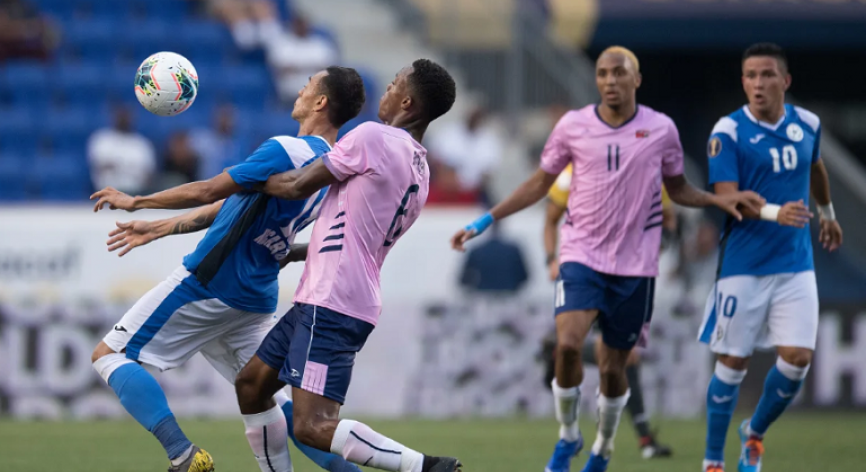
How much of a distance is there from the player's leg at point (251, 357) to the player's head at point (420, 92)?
1.46 m

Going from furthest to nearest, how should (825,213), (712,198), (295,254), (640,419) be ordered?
1. (640,419)
2. (825,213)
3. (712,198)
4. (295,254)

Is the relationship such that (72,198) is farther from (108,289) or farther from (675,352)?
(675,352)

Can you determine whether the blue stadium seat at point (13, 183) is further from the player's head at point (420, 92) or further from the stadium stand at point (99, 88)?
the player's head at point (420, 92)

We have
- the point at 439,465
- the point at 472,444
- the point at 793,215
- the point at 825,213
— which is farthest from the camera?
the point at 472,444

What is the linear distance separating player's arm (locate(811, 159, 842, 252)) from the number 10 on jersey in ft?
1.27

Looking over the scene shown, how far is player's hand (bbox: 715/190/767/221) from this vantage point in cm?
783

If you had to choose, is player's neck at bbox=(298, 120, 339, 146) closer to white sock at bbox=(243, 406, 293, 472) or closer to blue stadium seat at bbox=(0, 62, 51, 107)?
white sock at bbox=(243, 406, 293, 472)

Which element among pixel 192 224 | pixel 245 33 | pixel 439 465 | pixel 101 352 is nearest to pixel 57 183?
pixel 245 33

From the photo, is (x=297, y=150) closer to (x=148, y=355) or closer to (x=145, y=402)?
(x=148, y=355)

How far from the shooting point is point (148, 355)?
6.99 metres

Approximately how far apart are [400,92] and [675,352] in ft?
28.1

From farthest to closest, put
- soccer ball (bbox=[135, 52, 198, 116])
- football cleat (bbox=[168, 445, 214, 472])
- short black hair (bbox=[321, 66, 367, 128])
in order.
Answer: soccer ball (bbox=[135, 52, 198, 116]) → short black hair (bbox=[321, 66, 367, 128]) → football cleat (bbox=[168, 445, 214, 472])

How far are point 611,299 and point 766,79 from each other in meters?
1.75

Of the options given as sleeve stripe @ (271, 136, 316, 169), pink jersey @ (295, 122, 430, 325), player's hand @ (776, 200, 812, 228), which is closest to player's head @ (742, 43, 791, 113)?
player's hand @ (776, 200, 812, 228)
